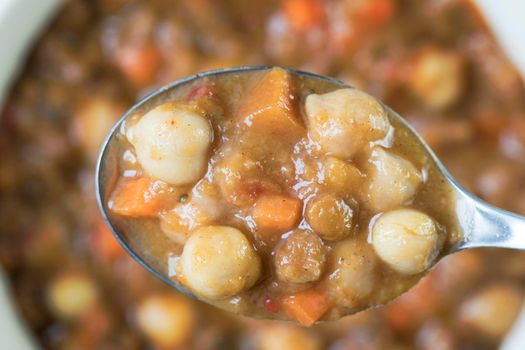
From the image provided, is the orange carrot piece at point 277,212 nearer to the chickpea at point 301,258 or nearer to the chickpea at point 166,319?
the chickpea at point 301,258

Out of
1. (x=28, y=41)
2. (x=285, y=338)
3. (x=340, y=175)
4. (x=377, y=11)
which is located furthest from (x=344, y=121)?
(x=28, y=41)

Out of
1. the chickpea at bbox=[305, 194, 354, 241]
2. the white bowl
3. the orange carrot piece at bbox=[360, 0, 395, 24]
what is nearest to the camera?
the chickpea at bbox=[305, 194, 354, 241]

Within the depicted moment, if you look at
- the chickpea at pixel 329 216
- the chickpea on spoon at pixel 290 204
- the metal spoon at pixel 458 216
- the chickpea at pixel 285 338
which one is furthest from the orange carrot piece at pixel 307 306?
the chickpea at pixel 285 338

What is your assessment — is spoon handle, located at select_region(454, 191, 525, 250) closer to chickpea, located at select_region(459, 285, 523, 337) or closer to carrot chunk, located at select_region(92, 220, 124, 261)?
chickpea, located at select_region(459, 285, 523, 337)

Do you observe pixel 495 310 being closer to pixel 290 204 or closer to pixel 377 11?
pixel 377 11

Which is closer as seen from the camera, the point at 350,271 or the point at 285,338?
the point at 350,271

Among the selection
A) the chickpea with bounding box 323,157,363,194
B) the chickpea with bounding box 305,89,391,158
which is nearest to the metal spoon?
the chickpea with bounding box 305,89,391,158
